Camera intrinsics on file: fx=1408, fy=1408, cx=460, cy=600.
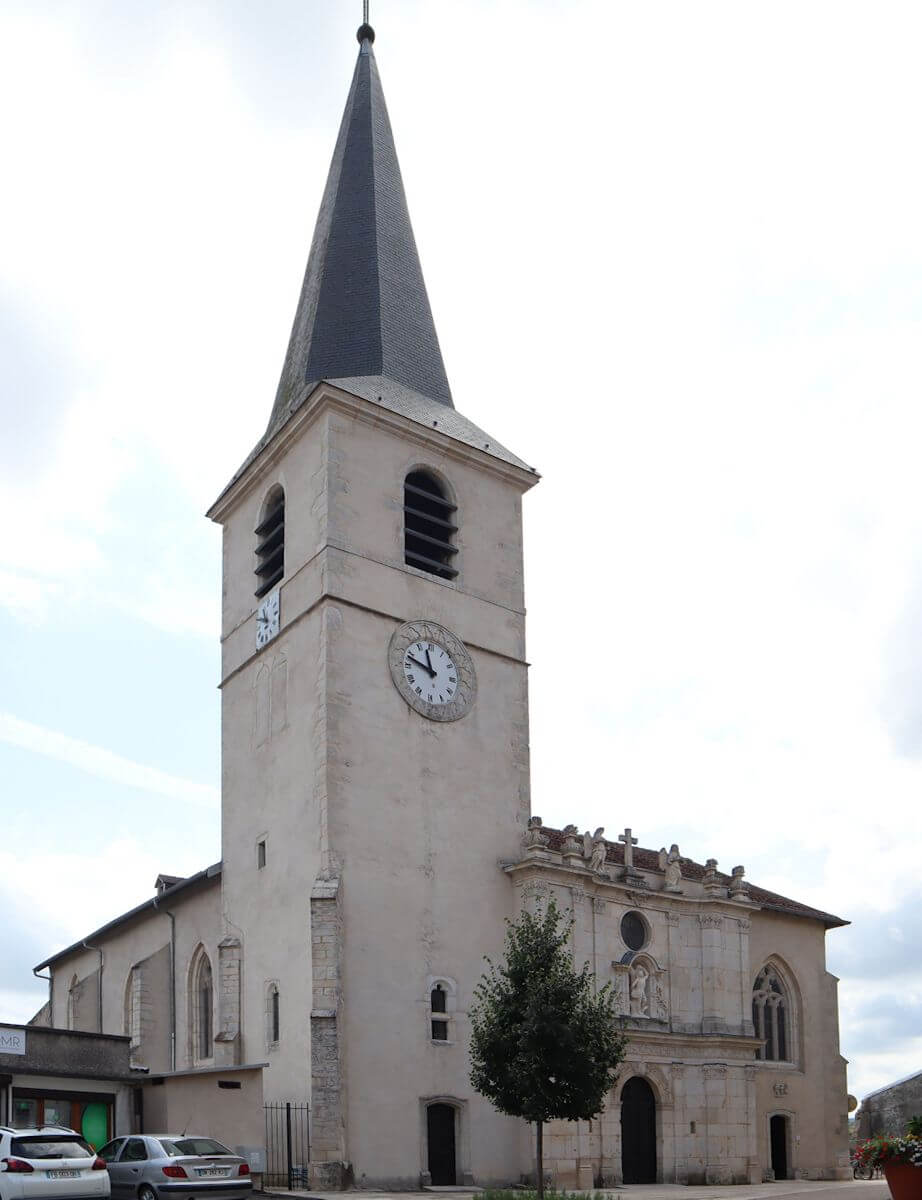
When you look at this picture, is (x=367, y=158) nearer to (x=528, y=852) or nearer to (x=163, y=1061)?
(x=528, y=852)

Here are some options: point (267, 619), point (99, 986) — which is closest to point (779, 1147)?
point (267, 619)

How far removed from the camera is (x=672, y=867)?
34719mm

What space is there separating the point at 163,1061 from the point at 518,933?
1449cm

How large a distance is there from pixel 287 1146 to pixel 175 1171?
6734 mm

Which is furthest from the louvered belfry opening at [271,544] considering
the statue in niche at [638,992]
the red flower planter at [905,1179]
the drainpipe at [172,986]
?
the red flower planter at [905,1179]

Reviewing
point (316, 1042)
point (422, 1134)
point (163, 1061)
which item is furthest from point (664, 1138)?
point (163, 1061)

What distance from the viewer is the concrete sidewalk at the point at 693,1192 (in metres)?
24.8

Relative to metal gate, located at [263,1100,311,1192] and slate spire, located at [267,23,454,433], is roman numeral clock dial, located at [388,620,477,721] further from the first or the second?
metal gate, located at [263,1100,311,1192]

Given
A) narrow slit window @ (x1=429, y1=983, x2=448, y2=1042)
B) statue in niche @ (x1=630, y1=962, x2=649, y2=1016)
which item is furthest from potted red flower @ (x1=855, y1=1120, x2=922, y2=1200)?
statue in niche @ (x1=630, y1=962, x2=649, y2=1016)

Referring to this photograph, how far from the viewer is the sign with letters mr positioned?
24.6m

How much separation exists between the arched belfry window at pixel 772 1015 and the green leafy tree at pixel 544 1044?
13.8 metres

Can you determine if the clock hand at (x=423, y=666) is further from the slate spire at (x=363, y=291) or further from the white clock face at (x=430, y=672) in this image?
the slate spire at (x=363, y=291)

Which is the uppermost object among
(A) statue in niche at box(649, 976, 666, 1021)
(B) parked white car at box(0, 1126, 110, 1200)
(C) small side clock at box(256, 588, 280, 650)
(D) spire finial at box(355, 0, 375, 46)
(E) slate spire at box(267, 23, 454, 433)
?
(D) spire finial at box(355, 0, 375, 46)

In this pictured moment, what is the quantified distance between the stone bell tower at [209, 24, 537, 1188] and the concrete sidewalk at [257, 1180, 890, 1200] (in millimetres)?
1179
